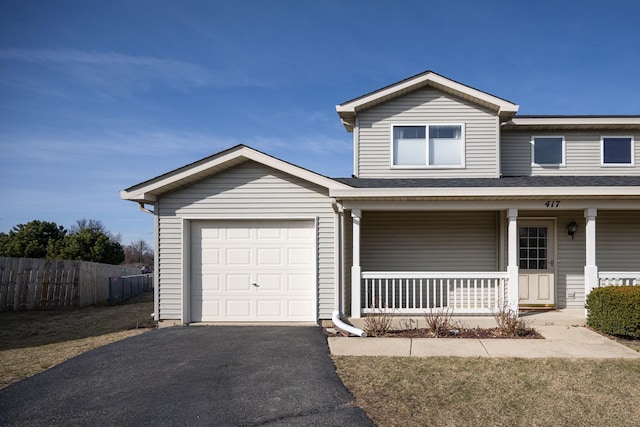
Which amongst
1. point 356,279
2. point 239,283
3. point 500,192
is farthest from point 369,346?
point 500,192

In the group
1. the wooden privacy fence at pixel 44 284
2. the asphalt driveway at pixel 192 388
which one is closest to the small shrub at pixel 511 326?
the asphalt driveway at pixel 192 388

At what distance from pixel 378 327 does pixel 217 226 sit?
13.7 ft

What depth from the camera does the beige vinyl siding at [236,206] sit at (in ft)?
30.7

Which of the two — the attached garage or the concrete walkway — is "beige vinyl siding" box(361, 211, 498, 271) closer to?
the attached garage

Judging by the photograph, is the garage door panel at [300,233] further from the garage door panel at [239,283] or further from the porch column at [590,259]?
the porch column at [590,259]

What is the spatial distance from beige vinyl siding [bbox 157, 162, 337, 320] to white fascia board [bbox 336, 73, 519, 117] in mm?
3059

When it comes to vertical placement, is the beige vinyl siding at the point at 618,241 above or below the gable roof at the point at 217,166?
below

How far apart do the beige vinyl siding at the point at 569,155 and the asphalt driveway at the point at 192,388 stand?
7.63 meters

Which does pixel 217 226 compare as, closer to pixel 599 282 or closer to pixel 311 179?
pixel 311 179

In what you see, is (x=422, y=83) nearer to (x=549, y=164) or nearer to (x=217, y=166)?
(x=549, y=164)

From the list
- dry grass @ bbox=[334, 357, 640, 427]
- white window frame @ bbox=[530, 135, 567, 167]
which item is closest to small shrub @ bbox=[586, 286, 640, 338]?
dry grass @ bbox=[334, 357, 640, 427]

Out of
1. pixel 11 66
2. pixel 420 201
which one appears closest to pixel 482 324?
pixel 420 201

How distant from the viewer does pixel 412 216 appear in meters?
11.1

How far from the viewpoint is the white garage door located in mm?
9398
